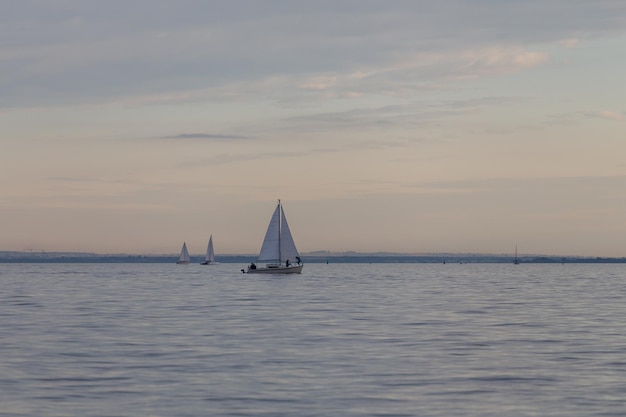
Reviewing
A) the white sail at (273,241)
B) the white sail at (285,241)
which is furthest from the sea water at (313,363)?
the white sail at (285,241)

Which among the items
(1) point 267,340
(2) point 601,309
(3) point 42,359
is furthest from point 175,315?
(2) point 601,309

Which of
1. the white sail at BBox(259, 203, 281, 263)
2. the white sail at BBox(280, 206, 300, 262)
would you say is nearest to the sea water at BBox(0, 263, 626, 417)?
the white sail at BBox(259, 203, 281, 263)

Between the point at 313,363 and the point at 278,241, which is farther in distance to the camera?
the point at 278,241

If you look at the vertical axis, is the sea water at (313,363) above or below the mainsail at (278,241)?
below

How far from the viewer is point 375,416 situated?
2428 cm

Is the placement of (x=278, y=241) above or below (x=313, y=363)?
above

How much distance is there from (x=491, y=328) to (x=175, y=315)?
2089cm

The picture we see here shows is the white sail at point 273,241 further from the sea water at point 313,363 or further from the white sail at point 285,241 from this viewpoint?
the sea water at point 313,363

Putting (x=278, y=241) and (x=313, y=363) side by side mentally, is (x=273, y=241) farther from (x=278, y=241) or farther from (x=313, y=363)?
(x=313, y=363)

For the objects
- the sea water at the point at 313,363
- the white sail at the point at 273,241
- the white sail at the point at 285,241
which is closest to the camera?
the sea water at the point at 313,363

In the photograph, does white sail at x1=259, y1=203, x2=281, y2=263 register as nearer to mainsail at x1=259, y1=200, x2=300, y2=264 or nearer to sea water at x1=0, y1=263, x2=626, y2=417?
mainsail at x1=259, y1=200, x2=300, y2=264

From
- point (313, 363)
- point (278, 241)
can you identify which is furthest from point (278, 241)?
point (313, 363)

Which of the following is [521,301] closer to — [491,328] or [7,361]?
[491,328]

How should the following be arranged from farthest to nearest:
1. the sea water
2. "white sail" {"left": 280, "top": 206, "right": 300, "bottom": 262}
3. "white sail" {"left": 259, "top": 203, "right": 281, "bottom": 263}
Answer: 1. "white sail" {"left": 280, "top": 206, "right": 300, "bottom": 262}
2. "white sail" {"left": 259, "top": 203, "right": 281, "bottom": 263}
3. the sea water
